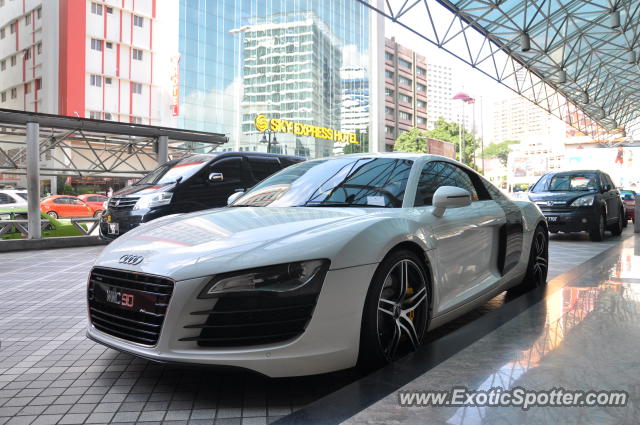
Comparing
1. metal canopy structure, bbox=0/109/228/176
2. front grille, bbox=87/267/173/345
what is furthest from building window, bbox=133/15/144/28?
front grille, bbox=87/267/173/345

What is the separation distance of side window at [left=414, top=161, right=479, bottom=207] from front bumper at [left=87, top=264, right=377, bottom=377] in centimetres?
115

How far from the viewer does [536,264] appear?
489 centimetres

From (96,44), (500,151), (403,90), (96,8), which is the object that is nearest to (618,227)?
(96,44)

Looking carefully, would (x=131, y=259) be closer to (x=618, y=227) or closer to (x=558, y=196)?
(x=558, y=196)

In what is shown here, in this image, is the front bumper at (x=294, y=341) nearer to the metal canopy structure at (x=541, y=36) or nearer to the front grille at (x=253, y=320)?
the front grille at (x=253, y=320)

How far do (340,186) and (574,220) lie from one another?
8714 mm

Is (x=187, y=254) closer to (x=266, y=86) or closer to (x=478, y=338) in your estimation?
(x=478, y=338)

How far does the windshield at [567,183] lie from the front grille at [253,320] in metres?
10.6

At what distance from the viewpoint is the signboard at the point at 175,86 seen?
40.4 m

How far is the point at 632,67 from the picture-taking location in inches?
920

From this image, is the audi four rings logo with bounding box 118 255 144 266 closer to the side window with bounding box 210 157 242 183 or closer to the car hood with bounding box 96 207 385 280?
the car hood with bounding box 96 207 385 280

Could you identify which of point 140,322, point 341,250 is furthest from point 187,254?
point 341,250

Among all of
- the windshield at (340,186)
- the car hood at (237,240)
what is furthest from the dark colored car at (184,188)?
the car hood at (237,240)

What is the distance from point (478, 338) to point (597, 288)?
2.10 metres
